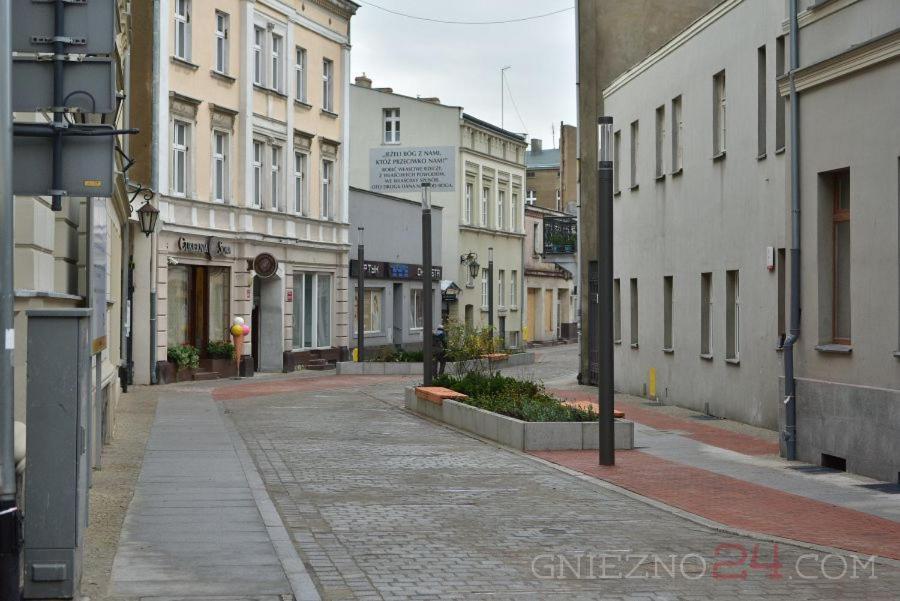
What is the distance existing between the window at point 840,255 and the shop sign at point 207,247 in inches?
893

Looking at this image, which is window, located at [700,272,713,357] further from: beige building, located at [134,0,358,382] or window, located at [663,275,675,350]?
beige building, located at [134,0,358,382]

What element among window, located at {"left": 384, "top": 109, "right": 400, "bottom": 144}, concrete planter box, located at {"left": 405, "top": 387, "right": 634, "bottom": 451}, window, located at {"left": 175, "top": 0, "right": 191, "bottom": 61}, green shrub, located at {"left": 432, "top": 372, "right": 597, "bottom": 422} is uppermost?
window, located at {"left": 384, "top": 109, "right": 400, "bottom": 144}

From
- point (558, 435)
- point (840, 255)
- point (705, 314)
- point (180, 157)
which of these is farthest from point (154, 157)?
point (840, 255)

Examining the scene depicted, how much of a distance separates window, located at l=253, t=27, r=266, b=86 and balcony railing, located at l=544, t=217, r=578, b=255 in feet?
59.9

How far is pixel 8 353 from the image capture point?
21.9ft

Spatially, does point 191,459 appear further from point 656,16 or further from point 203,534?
point 656,16

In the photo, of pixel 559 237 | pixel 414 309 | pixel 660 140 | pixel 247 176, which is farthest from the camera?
pixel 559 237

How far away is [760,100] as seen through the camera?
74.4 feet

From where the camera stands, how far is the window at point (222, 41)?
38.8 meters

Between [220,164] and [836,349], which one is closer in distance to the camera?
[836,349]

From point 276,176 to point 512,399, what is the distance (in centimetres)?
2227

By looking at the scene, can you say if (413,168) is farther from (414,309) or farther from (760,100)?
(414,309)

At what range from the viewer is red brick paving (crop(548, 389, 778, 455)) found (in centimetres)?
1884

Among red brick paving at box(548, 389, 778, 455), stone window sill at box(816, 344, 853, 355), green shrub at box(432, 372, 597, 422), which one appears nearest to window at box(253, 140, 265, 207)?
green shrub at box(432, 372, 597, 422)
